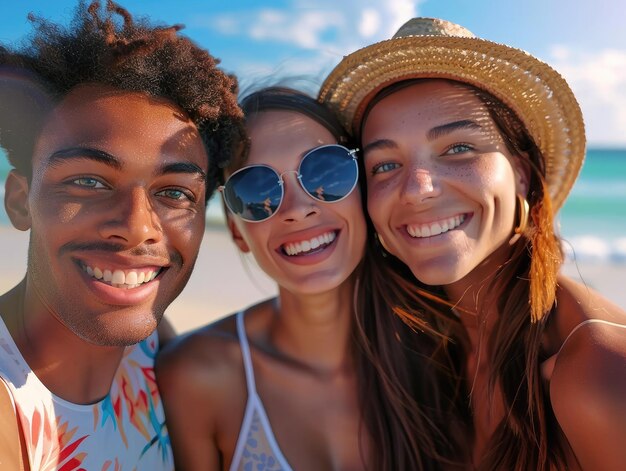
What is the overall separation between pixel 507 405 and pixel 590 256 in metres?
9.67

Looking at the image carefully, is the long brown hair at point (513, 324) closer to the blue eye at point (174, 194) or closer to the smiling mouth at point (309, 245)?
the smiling mouth at point (309, 245)

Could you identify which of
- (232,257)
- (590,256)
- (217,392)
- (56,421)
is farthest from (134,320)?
(590,256)

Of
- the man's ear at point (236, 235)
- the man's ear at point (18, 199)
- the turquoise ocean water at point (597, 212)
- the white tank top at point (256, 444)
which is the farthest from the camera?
the turquoise ocean water at point (597, 212)

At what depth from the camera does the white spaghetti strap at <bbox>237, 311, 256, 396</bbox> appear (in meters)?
3.00

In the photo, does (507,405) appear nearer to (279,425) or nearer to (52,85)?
(279,425)

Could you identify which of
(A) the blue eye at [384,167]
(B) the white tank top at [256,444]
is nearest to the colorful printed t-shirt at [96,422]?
(B) the white tank top at [256,444]

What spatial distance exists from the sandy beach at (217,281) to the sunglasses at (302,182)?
294cm

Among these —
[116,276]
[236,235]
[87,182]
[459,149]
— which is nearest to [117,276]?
[116,276]

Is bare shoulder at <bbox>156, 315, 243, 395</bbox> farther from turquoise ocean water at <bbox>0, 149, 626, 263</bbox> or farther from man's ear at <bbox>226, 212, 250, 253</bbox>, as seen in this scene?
turquoise ocean water at <bbox>0, 149, 626, 263</bbox>

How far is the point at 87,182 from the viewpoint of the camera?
7.10 feet

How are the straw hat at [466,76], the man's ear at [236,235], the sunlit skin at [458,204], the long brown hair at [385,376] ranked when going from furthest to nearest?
the man's ear at [236,235], the long brown hair at [385,376], the straw hat at [466,76], the sunlit skin at [458,204]

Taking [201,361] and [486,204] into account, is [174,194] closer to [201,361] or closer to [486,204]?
[201,361]

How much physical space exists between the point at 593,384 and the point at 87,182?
206 centimetres

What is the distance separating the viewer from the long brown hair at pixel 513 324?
2.59 m
